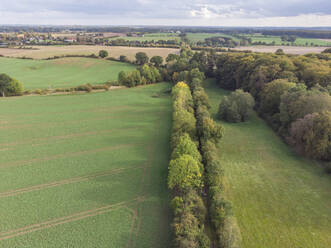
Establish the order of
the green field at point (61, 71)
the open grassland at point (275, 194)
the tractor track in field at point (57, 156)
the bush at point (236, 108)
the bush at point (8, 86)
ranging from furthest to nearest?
the green field at point (61, 71), the bush at point (8, 86), the bush at point (236, 108), the tractor track in field at point (57, 156), the open grassland at point (275, 194)

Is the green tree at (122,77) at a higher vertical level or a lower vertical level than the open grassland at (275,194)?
higher

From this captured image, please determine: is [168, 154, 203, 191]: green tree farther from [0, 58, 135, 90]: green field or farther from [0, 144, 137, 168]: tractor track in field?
[0, 58, 135, 90]: green field

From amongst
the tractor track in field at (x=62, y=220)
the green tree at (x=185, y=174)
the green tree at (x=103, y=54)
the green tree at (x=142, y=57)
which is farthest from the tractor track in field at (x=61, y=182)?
the green tree at (x=103, y=54)

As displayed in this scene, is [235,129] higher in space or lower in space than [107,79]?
lower

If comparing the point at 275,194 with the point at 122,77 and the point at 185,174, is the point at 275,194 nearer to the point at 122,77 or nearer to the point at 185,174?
the point at 185,174

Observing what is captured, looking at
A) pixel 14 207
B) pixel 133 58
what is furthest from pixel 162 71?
pixel 14 207

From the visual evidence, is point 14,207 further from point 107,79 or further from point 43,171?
point 107,79

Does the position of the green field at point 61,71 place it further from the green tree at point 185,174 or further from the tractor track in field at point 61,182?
the green tree at point 185,174

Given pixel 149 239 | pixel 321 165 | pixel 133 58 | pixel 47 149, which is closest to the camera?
pixel 149 239

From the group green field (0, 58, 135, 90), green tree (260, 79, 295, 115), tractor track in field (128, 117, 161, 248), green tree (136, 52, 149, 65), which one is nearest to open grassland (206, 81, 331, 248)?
tractor track in field (128, 117, 161, 248)
